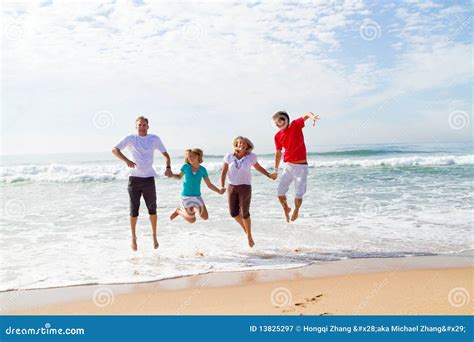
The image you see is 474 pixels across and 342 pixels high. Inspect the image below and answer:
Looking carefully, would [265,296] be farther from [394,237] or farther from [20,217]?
[20,217]

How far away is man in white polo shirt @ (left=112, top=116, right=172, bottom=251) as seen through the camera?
22.0ft

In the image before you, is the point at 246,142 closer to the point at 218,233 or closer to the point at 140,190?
the point at 140,190

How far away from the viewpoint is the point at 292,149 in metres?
7.38

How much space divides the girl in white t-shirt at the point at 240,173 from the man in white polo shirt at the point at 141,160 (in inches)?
39.8

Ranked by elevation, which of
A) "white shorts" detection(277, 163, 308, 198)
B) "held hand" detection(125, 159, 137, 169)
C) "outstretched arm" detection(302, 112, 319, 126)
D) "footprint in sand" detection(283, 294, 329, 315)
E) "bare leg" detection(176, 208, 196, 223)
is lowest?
"footprint in sand" detection(283, 294, 329, 315)

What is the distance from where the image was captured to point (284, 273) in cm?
588

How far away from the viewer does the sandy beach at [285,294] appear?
448 centimetres

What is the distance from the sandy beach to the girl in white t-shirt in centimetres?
131

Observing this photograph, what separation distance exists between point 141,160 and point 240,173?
5.39ft

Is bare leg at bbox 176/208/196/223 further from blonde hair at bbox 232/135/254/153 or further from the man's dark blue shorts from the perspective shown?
blonde hair at bbox 232/135/254/153

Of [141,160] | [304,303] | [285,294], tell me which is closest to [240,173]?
[141,160]

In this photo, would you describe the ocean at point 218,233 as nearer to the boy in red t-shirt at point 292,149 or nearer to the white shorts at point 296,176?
the white shorts at point 296,176

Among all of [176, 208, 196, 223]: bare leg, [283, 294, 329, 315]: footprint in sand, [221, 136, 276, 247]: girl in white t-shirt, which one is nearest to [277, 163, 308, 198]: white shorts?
[221, 136, 276, 247]: girl in white t-shirt

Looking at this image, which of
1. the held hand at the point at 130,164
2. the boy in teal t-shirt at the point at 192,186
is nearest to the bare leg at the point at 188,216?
the boy in teal t-shirt at the point at 192,186
